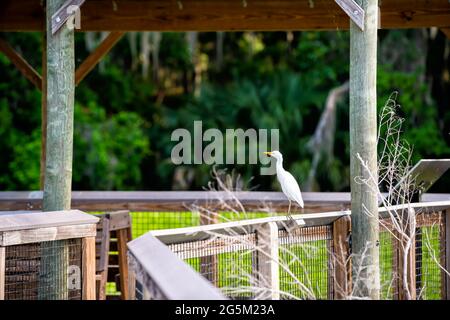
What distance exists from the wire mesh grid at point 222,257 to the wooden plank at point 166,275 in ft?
2.79

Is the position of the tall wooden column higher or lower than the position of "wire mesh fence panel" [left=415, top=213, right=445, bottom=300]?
higher

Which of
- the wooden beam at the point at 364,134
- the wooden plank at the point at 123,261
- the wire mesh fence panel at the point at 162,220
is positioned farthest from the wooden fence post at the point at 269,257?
the wire mesh fence panel at the point at 162,220

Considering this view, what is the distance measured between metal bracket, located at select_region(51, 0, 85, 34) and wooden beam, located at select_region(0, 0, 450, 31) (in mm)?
3255

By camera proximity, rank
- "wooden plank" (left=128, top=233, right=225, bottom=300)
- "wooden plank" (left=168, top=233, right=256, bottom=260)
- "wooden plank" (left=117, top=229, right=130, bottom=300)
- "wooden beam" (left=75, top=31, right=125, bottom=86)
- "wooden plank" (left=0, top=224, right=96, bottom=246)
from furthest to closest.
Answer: "wooden beam" (left=75, top=31, right=125, bottom=86), "wooden plank" (left=117, top=229, right=130, bottom=300), "wooden plank" (left=0, top=224, right=96, bottom=246), "wooden plank" (left=168, top=233, right=256, bottom=260), "wooden plank" (left=128, top=233, right=225, bottom=300)

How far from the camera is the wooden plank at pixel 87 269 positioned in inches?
197

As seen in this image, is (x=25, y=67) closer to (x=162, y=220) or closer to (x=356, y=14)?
(x=162, y=220)

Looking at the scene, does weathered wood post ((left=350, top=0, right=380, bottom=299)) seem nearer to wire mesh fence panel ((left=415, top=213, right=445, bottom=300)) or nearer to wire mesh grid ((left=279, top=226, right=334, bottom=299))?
wire mesh grid ((left=279, top=226, right=334, bottom=299))

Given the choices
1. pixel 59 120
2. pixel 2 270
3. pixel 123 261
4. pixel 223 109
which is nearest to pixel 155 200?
pixel 123 261

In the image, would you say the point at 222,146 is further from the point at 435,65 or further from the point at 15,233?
the point at 15,233

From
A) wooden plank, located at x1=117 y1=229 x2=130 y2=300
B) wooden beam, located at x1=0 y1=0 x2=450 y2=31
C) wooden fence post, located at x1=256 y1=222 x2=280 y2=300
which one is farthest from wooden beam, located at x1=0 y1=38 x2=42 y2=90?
wooden fence post, located at x1=256 y1=222 x2=280 y2=300

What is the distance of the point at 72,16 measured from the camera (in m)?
5.82

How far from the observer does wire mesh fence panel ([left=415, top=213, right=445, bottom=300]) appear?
5.76 metres
